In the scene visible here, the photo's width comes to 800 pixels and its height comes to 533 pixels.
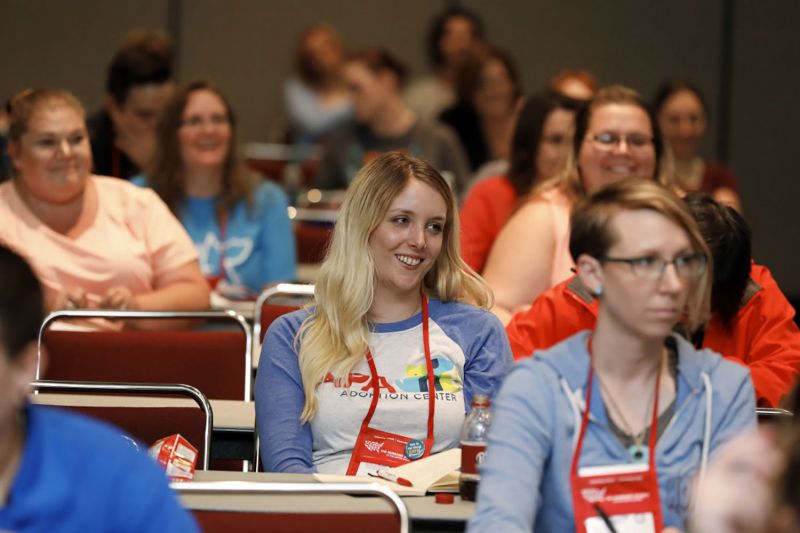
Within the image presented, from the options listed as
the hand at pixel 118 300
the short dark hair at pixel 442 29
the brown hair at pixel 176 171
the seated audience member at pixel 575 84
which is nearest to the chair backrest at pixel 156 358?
the hand at pixel 118 300

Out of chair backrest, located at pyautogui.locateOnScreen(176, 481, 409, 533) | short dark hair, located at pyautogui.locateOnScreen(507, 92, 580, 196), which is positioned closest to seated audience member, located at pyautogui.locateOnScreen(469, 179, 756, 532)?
chair backrest, located at pyautogui.locateOnScreen(176, 481, 409, 533)

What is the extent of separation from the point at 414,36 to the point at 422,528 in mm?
7891

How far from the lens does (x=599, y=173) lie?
14.3 ft

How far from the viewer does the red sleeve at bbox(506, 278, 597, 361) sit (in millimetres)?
3299

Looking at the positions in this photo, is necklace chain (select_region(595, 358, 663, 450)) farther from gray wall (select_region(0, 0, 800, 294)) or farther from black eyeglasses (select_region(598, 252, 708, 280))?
gray wall (select_region(0, 0, 800, 294))

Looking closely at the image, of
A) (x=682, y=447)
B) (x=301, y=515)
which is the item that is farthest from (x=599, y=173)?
(x=301, y=515)

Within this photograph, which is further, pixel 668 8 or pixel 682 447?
pixel 668 8

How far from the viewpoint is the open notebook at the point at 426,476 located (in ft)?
8.36

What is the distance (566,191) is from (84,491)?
2.87 m

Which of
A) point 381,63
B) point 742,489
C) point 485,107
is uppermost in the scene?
point 381,63

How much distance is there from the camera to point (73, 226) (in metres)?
4.40

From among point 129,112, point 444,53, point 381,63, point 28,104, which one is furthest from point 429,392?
point 444,53

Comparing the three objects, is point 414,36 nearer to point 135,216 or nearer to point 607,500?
point 135,216

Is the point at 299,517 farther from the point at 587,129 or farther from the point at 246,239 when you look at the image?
the point at 246,239
